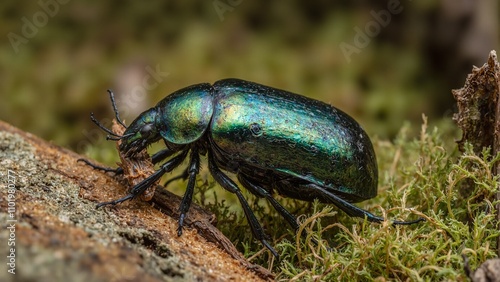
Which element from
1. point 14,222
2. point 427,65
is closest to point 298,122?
point 14,222

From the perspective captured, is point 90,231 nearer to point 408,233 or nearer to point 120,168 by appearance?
point 120,168

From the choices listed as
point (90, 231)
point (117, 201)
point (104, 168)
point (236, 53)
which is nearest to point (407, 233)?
point (117, 201)

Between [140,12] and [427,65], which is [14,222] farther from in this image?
[427,65]

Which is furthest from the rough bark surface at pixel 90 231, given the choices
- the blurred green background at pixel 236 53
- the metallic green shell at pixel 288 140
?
the blurred green background at pixel 236 53

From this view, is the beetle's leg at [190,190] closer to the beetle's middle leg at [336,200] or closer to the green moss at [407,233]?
the green moss at [407,233]

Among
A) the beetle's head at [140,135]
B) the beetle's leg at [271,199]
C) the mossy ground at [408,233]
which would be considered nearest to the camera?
the mossy ground at [408,233]

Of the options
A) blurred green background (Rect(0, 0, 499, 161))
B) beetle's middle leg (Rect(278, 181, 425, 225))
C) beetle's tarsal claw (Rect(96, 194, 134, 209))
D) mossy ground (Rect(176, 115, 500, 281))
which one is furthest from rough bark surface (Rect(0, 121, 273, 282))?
blurred green background (Rect(0, 0, 499, 161))
